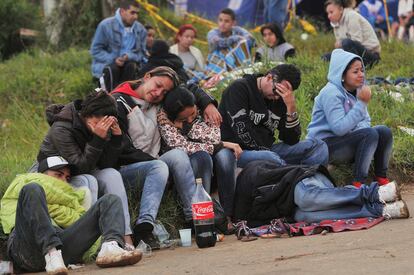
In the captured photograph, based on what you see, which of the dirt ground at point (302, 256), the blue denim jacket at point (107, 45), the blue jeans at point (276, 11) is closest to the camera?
the dirt ground at point (302, 256)

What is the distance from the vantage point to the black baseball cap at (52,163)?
6.68 m

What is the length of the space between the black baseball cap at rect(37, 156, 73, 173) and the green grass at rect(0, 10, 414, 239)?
944 mm

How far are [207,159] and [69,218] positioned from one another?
1.58 metres

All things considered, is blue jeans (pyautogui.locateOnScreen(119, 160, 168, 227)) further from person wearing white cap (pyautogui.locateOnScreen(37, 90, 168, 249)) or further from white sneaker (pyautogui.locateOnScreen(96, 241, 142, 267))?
white sneaker (pyautogui.locateOnScreen(96, 241, 142, 267))

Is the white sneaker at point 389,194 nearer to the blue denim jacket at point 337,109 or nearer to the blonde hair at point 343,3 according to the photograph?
the blue denim jacket at point 337,109

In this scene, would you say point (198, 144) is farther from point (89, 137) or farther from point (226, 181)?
point (89, 137)

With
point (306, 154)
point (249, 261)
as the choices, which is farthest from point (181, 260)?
point (306, 154)

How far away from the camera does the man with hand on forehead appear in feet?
26.8

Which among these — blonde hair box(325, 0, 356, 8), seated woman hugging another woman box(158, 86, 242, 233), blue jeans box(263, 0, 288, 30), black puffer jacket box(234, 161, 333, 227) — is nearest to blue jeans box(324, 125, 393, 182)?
black puffer jacket box(234, 161, 333, 227)

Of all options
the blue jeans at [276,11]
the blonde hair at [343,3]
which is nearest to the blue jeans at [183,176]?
the blonde hair at [343,3]

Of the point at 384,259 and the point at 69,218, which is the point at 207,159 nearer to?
the point at 69,218

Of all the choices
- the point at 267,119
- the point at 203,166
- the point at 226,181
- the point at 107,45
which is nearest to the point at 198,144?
the point at 203,166

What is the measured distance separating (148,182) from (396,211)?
1975 millimetres

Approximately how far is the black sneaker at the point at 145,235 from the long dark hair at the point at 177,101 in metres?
1.12
